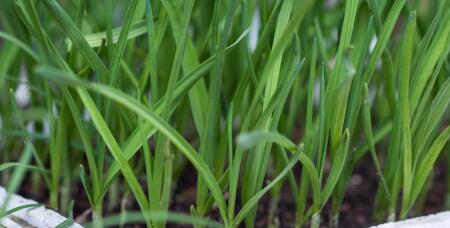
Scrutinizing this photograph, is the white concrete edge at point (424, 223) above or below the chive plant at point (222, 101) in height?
below

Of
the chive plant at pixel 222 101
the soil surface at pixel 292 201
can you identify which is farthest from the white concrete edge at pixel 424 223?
the soil surface at pixel 292 201

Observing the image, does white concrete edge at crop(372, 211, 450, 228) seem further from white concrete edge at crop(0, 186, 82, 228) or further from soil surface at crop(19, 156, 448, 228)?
white concrete edge at crop(0, 186, 82, 228)

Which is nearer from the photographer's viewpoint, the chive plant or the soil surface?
the chive plant

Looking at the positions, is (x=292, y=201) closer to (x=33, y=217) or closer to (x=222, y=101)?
(x=222, y=101)

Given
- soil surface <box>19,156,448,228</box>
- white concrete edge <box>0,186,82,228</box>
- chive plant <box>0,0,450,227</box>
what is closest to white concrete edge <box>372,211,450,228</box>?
chive plant <box>0,0,450,227</box>

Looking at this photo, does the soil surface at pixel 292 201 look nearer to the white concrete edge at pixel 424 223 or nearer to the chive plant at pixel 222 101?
the chive plant at pixel 222 101

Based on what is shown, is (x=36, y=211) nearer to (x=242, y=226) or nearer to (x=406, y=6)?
(x=242, y=226)

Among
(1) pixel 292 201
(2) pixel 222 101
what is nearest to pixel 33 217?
(2) pixel 222 101

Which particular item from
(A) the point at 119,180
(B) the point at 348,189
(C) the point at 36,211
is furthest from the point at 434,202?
(C) the point at 36,211
